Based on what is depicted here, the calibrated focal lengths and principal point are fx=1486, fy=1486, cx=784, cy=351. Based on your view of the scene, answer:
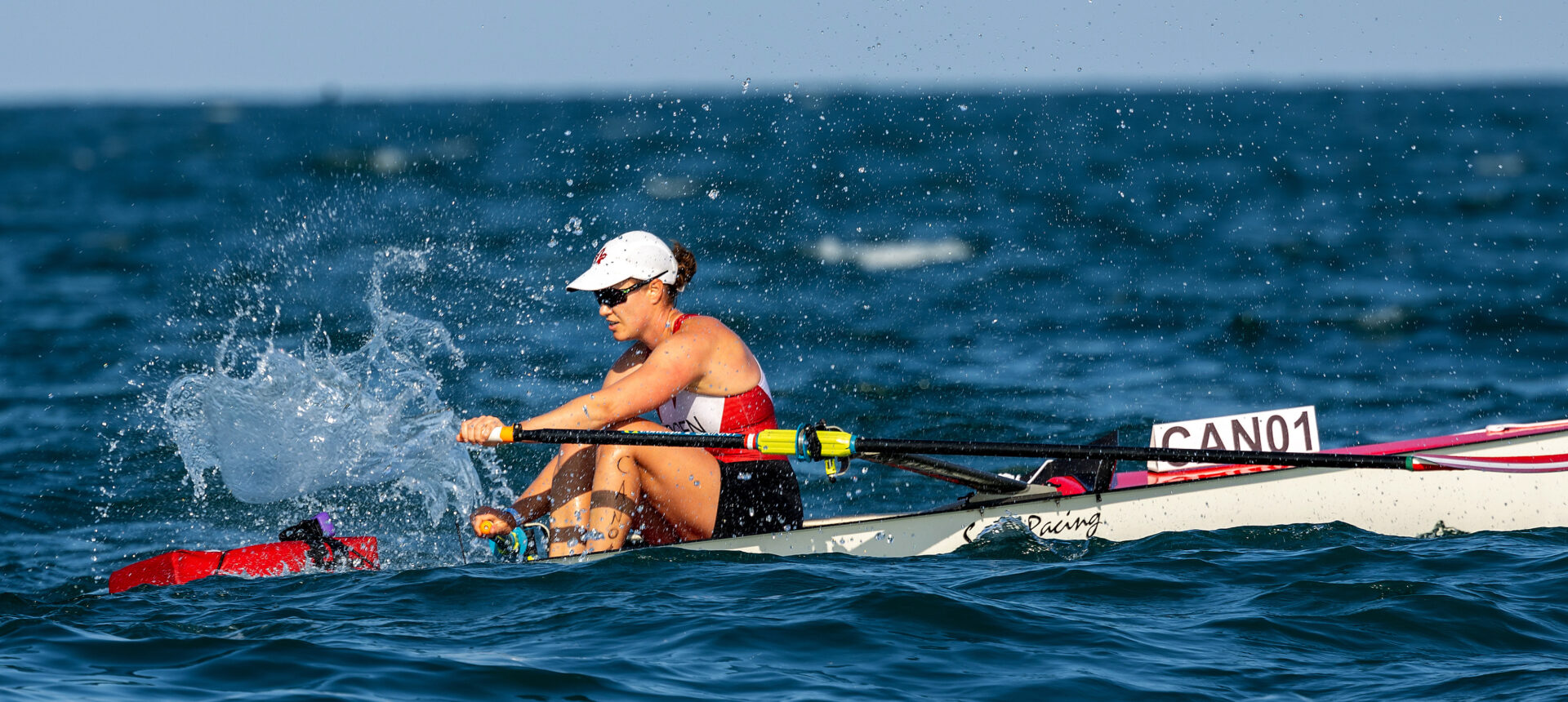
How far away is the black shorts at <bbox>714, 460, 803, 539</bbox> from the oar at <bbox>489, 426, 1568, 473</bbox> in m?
0.34

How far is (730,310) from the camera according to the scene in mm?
14453

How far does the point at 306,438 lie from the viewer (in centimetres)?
852

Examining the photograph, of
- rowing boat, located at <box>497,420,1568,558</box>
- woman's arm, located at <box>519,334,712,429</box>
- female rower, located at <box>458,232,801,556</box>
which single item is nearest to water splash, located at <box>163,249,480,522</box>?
female rower, located at <box>458,232,801,556</box>

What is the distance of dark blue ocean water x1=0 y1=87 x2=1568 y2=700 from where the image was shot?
5.02 meters

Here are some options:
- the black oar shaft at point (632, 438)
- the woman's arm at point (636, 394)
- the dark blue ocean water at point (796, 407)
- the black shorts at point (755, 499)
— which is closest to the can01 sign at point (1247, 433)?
the dark blue ocean water at point (796, 407)

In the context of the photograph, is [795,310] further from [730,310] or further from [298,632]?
[298,632]

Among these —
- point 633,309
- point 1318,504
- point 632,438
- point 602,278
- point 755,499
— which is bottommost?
point 1318,504

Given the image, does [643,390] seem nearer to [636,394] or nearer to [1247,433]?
[636,394]

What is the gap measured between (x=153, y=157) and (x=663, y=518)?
150 ft

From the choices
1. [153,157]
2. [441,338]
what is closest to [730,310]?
[441,338]

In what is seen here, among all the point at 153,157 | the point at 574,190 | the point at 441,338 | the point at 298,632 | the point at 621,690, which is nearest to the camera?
the point at 621,690

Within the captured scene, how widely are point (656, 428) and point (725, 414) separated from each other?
1.01 feet

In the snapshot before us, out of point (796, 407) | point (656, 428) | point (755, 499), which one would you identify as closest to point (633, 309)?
point (656, 428)

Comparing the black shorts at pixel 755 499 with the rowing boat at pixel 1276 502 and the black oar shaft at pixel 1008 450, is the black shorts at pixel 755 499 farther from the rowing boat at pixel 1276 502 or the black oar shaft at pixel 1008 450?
the black oar shaft at pixel 1008 450
